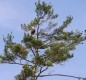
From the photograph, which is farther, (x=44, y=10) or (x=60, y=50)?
(x=44, y=10)

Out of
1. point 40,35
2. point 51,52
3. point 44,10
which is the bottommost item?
point 51,52

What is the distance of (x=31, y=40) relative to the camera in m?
31.5

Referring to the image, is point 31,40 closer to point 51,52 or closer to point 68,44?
point 51,52

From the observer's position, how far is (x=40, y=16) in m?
33.8

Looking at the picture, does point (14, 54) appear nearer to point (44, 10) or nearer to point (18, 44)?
point (18, 44)

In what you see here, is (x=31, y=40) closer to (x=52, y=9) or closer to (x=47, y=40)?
(x=47, y=40)

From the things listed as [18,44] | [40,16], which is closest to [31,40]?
[18,44]

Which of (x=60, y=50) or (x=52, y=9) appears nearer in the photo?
(x=60, y=50)

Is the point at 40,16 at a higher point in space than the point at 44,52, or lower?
higher

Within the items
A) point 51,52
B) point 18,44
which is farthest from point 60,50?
point 18,44

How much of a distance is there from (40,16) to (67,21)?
268 centimetres

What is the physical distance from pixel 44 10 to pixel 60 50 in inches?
167

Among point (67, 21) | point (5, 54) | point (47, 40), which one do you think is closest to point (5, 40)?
point (5, 54)

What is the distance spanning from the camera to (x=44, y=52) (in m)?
31.6
